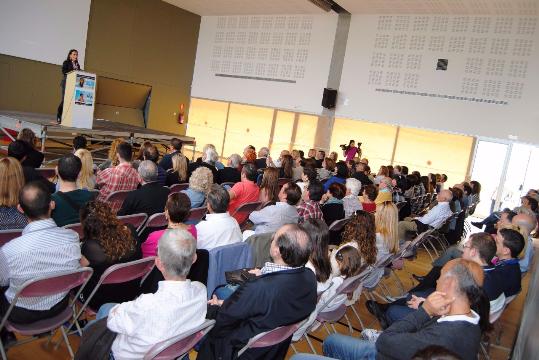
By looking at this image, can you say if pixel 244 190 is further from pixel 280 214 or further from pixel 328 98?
pixel 328 98

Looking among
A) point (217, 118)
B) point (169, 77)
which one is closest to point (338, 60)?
point (217, 118)

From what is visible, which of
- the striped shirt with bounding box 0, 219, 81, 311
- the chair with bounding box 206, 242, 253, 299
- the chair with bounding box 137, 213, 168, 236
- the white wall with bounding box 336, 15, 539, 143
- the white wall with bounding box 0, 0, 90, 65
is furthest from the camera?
the white wall with bounding box 0, 0, 90, 65

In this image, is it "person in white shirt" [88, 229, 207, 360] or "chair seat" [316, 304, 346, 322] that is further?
"chair seat" [316, 304, 346, 322]

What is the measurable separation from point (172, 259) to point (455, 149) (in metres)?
12.3

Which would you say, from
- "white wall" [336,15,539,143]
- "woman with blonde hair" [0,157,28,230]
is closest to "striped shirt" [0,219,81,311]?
"woman with blonde hair" [0,157,28,230]

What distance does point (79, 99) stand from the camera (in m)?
9.29

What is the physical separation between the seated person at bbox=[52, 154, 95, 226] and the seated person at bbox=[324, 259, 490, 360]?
269 centimetres

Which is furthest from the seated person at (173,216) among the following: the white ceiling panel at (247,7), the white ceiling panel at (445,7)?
the white ceiling panel at (247,7)

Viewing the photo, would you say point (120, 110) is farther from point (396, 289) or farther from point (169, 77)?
point (396, 289)

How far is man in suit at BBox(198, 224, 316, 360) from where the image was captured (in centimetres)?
241

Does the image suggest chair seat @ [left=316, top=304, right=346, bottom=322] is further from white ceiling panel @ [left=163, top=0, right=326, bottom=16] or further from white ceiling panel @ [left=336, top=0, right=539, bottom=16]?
white ceiling panel @ [left=163, top=0, right=326, bottom=16]

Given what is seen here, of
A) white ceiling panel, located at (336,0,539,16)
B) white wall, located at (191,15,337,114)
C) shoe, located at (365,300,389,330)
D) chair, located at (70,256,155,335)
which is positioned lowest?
shoe, located at (365,300,389,330)

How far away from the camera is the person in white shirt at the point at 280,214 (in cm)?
451

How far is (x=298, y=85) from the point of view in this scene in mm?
14867
